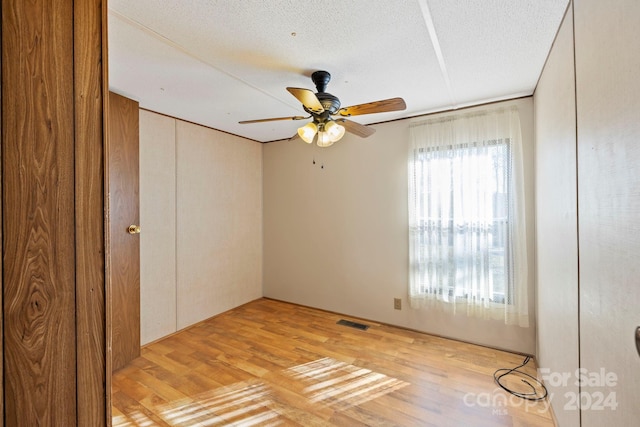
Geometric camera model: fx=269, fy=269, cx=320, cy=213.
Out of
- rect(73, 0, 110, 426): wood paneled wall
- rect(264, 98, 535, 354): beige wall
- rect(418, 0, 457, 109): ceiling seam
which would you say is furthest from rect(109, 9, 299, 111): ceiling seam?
rect(264, 98, 535, 354): beige wall

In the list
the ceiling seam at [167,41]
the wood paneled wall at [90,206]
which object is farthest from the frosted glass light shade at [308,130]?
the wood paneled wall at [90,206]

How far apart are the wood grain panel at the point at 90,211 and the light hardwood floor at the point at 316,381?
1.24 metres

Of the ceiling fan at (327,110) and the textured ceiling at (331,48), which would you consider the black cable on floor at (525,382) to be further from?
the textured ceiling at (331,48)

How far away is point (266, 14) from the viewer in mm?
1425

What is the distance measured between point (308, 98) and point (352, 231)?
2.01 metres

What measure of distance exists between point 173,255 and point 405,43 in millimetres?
2981

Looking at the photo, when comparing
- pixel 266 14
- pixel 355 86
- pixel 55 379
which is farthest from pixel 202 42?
pixel 55 379

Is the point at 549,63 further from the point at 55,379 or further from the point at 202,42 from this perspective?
the point at 55,379

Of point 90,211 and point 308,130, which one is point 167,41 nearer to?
point 308,130

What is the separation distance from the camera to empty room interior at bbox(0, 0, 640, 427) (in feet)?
2.67

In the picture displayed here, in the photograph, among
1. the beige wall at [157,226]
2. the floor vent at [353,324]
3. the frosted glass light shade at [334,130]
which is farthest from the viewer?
the floor vent at [353,324]

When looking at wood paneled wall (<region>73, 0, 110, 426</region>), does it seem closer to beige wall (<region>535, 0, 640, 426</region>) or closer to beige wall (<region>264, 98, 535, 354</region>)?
beige wall (<region>535, 0, 640, 426</region>)

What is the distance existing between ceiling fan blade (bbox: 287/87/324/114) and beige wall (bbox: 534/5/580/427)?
4.41ft

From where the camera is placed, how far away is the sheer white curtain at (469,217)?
245 cm
